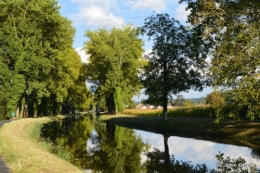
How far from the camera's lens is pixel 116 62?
6544 cm

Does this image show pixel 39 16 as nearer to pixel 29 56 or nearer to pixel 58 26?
pixel 58 26

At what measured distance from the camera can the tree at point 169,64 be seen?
34031mm

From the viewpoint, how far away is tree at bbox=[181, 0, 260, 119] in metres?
14.4

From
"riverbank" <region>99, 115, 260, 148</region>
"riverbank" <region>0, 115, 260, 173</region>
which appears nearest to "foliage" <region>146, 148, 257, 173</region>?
"riverbank" <region>0, 115, 260, 173</region>

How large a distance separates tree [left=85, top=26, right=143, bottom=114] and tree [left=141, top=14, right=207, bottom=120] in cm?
2781

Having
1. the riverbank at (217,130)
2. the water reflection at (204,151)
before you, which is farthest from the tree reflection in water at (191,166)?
the riverbank at (217,130)

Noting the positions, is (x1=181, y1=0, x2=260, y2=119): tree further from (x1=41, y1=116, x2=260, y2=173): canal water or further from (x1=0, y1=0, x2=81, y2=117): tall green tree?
(x1=0, y1=0, x2=81, y2=117): tall green tree

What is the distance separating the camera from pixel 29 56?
4691cm

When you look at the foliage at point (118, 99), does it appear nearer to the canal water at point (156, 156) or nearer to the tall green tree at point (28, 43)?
the tall green tree at point (28, 43)

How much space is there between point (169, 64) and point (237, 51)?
2037 centimetres

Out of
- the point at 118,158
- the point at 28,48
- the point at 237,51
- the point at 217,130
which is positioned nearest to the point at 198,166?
the point at 118,158

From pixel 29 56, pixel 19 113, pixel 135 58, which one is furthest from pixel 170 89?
pixel 135 58

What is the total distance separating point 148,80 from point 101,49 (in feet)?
108

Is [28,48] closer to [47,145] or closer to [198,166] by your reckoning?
[47,145]
